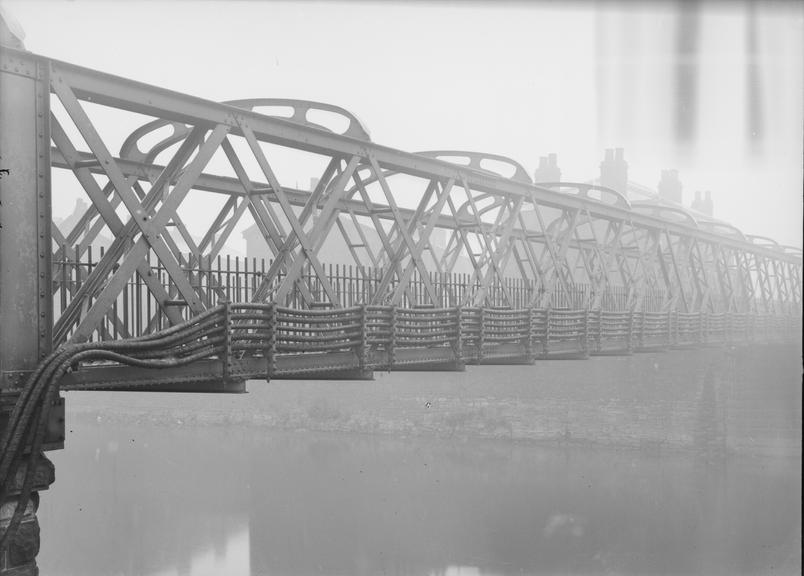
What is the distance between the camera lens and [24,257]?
21.2 feet

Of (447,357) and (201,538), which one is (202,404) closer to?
(201,538)

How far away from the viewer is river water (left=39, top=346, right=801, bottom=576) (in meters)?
21.0

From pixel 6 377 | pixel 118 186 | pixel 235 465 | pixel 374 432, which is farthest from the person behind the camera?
pixel 374 432

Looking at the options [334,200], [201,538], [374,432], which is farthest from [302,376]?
[374,432]

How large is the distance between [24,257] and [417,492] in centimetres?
2123

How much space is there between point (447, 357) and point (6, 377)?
284 inches

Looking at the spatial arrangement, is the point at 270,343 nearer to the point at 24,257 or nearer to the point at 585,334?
the point at 24,257

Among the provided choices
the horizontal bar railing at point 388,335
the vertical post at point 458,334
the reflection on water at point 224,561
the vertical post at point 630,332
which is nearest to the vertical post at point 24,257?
the horizontal bar railing at point 388,335

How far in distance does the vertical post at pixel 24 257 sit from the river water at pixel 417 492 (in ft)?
47.2

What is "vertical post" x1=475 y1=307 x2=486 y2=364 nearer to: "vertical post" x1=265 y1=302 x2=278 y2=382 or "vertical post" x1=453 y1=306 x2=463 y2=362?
"vertical post" x1=453 y1=306 x2=463 y2=362

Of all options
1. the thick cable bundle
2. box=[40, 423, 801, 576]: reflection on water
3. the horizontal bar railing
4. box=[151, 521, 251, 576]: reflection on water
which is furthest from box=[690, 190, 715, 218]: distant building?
the thick cable bundle

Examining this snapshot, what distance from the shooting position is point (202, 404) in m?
35.4

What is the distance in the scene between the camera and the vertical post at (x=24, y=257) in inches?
250

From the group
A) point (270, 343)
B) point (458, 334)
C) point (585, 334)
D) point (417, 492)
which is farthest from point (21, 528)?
point (417, 492)
